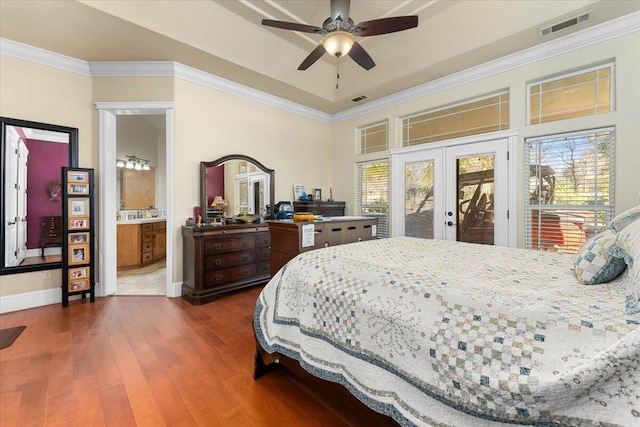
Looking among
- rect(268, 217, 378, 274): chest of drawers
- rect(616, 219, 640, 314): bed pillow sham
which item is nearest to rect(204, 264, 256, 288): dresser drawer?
rect(268, 217, 378, 274): chest of drawers

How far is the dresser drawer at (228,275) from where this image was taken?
11.3ft

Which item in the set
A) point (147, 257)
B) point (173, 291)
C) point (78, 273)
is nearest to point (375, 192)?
point (173, 291)

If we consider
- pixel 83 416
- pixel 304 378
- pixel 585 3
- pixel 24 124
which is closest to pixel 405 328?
pixel 304 378

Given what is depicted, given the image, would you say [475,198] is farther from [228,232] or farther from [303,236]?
[228,232]

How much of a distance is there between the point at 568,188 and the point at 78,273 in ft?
19.2

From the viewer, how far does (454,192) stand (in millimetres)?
3979

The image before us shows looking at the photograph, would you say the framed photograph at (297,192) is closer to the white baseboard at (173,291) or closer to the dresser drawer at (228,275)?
the dresser drawer at (228,275)

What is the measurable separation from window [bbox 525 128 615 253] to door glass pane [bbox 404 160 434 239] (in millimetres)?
1231

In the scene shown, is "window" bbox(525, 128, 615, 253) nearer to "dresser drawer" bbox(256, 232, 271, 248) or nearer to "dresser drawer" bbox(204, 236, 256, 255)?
"dresser drawer" bbox(256, 232, 271, 248)

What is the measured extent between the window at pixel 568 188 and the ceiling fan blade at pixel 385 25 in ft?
7.01

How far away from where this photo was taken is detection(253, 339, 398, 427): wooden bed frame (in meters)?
1.31

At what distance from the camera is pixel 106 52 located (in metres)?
3.24

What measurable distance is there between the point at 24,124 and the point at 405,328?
4.52 m

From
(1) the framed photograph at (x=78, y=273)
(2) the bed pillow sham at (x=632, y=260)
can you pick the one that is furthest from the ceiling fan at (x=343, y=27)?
(1) the framed photograph at (x=78, y=273)
